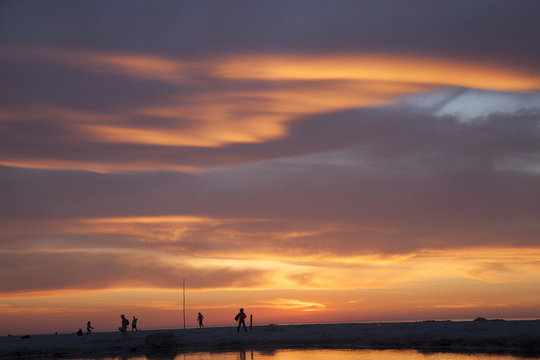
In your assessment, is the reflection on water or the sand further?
the sand

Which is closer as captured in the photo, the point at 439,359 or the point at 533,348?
the point at 439,359

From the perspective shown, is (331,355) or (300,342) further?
(300,342)

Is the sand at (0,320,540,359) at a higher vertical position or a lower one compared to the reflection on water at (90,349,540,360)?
higher

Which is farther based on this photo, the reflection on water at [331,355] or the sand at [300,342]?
the sand at [300,342]

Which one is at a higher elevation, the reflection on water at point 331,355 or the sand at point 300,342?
the sand at point 300,342

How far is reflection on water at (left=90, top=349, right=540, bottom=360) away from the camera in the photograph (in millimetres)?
35469

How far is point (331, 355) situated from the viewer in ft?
130

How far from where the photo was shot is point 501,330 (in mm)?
44312

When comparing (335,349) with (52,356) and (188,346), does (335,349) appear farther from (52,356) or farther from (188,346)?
(52,356)

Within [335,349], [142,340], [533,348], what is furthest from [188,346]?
[533,348]

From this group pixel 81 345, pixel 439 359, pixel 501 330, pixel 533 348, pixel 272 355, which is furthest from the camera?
pixel 81 345

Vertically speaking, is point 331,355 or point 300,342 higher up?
point 300,342

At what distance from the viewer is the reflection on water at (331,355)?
35.5 m

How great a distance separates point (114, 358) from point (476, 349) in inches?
1023
